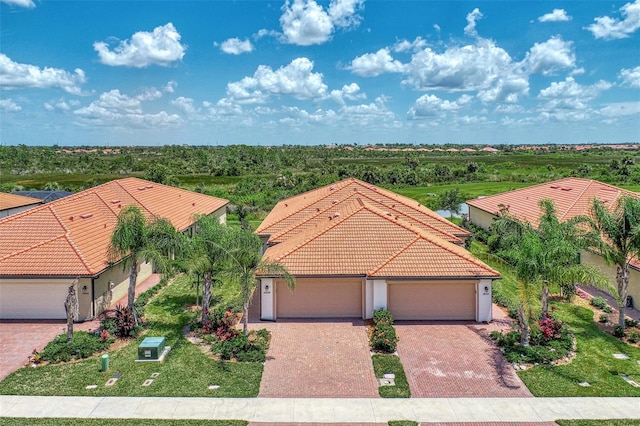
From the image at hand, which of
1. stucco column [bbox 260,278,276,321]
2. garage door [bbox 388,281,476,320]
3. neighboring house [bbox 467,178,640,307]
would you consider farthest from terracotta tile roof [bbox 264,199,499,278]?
neighboring house [bbox 467,178,640,307]

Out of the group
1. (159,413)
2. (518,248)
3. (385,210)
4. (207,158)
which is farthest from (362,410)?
(207,158)

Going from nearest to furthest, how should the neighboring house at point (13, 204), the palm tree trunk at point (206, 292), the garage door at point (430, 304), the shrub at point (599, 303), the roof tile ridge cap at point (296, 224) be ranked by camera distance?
the palm tree trunk at point (206, 292)
the garage door at point (430, 304)
the shrub at point (599, 303)
the roof tile ridge cap at point (296, 224)
the neighboring house at point (13, 204)

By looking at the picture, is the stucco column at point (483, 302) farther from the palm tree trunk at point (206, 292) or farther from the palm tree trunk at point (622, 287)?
the palm tree trunk at point (206, 292)

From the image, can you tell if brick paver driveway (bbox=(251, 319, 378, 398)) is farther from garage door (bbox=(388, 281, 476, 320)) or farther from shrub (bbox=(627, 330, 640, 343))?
shrub (bbox=(627, 330, 640, 343))

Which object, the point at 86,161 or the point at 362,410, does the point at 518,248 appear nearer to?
the point at 362,410

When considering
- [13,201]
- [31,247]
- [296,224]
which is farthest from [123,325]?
[13,201]

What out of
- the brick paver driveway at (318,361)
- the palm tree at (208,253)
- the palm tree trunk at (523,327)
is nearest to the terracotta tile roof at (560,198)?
the palm tree trunk at (523,327)
